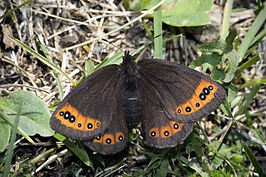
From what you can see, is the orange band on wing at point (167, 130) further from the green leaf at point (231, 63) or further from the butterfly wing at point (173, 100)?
the green leaf at point (231, 63)

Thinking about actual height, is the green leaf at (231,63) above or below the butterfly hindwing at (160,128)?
above

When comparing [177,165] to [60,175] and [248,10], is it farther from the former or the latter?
[248,10]

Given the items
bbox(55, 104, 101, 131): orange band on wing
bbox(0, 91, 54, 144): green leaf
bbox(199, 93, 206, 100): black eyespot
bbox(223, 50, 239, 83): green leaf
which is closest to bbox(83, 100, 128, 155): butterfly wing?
bbox(55, 104, 101, 131): orange band on wing

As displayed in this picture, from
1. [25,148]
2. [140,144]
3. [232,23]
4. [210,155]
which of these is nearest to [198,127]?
[210,155]

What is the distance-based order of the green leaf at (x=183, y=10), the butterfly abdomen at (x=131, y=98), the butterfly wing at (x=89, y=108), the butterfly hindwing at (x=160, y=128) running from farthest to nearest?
the green leaf at (x=183, y=10) < the butterfly abdomen at (x=131, y=98) < the butterfly hindwing at (x=160, y=128) < the butterfly wing at (x=89, y=108)

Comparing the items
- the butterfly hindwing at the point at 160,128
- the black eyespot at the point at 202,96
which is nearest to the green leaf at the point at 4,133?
the butterfly hindwing at the point at 160,128

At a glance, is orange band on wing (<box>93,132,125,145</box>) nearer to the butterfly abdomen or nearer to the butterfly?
the butterfly

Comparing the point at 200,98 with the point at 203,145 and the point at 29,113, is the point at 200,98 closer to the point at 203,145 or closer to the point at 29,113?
the point at 203,145

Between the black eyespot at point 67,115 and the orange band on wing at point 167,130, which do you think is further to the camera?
the orange band on wing at point 167,130
